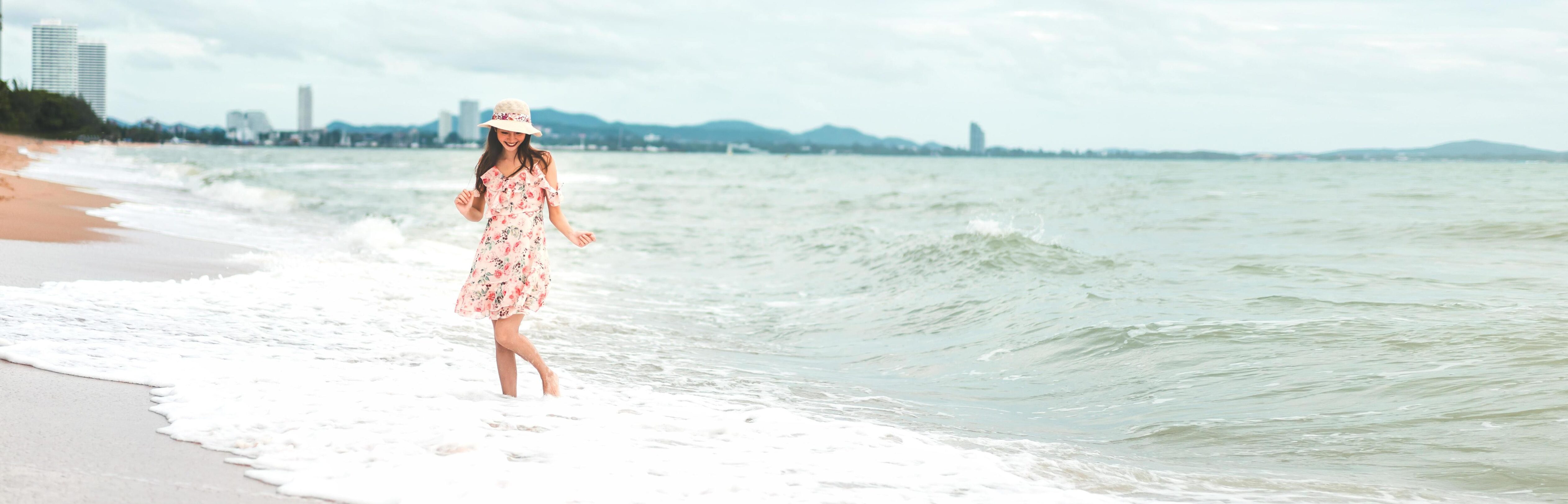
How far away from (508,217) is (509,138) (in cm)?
38

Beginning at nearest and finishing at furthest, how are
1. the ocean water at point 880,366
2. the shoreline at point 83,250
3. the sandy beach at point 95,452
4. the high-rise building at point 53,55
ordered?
the sandy beach at point 95,452, the ocean water at point 880,366, the shoreline at point 83,250, the high-rise building at point 53,55

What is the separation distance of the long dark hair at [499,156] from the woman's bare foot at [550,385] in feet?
3.44

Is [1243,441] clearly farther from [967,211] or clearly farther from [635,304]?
[967,211]

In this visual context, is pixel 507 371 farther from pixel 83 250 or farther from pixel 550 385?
pixel 83 250

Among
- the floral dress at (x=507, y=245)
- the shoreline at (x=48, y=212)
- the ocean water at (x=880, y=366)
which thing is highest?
the floral dress at (x=507, y=245)

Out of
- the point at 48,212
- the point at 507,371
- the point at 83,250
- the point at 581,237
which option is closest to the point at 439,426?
the point at 507,371

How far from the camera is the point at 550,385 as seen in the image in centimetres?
564

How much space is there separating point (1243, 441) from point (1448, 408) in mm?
1417

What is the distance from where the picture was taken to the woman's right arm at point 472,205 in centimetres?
514

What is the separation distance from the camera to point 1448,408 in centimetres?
612

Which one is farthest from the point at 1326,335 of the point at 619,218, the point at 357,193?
the point at 357,193

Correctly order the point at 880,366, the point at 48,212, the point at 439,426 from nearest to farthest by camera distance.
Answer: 1. the point at 439,426
2. the point at 880,366
3. the point at 48,212

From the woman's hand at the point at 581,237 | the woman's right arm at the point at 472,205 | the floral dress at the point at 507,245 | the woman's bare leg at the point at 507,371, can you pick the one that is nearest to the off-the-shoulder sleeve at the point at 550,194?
the floral dress at the point at 507,245

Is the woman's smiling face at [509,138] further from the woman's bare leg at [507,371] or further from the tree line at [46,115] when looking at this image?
the tree line at [46,115]
